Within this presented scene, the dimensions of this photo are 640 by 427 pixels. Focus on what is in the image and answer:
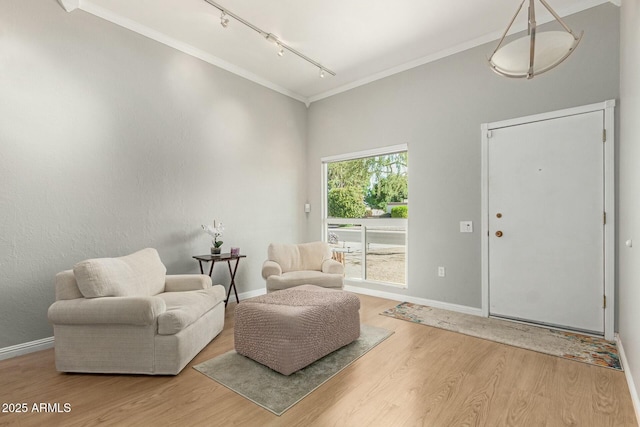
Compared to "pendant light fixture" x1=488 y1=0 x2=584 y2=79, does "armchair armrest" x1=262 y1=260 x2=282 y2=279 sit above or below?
below

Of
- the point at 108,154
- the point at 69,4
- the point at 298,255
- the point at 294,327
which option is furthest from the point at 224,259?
the point at 69,4

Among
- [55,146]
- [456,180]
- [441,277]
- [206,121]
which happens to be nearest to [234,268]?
[206,121]

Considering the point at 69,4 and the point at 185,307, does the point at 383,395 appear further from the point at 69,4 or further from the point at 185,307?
the point at 69,4

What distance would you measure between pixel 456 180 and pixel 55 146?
4.00 metres

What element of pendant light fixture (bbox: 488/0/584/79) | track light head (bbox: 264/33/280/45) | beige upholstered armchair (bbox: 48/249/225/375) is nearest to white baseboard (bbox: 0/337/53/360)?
beige upholstered armchair (bbox: 48/249/225/375)

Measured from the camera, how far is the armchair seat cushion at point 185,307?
216 centimetres

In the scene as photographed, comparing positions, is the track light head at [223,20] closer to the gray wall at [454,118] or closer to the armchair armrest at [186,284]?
the gray wall at [454,118]

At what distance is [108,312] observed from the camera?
211 cm

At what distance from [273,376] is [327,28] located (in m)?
3.29

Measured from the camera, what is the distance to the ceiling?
114 inches

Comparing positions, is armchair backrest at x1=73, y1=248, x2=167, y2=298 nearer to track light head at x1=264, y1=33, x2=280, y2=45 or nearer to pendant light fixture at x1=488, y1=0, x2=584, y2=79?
track light head at x1=264, y1=33, x2=280, y2=45

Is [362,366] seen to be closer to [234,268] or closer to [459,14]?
[234,268]

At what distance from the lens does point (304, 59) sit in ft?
12.8

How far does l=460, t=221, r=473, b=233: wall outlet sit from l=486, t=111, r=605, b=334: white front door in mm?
195
